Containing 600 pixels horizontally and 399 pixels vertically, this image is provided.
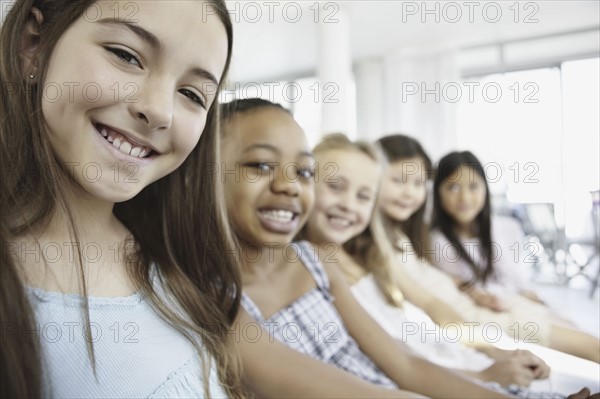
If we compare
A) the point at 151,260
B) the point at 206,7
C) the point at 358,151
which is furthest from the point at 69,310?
the point at 358,151

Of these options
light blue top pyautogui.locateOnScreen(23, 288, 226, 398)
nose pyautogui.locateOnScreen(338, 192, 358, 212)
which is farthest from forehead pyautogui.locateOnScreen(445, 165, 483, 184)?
light blue top pyautogui.locateOnScreen(23, 288, 226, 398)

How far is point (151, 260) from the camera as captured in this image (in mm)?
433

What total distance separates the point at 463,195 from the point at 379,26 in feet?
0.69

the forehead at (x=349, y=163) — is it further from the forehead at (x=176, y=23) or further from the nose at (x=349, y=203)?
the forehead at (x=176, y=23)

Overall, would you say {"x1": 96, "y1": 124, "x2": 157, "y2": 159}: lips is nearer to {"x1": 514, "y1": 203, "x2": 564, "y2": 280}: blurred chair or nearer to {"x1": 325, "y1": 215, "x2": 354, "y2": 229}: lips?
{"x1": 325, "y1": 215, "x2": 354, "y2": 229}: lips

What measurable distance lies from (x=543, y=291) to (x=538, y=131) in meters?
0.16

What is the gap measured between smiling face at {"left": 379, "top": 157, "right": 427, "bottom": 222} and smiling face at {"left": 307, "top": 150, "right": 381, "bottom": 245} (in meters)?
0.03

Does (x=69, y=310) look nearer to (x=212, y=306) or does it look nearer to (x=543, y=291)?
(x=212, y=306)

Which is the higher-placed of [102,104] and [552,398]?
[102,104]

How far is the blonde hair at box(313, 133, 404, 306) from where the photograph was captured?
0.55m

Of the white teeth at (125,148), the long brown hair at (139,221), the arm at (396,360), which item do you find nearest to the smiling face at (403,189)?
the arm at (396,360)

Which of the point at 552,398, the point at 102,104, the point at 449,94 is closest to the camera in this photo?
the point at 102,104

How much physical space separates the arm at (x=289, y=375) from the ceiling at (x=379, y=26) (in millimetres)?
263

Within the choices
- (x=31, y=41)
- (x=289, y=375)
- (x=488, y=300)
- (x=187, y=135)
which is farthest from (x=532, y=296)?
(x=31, y=41)
